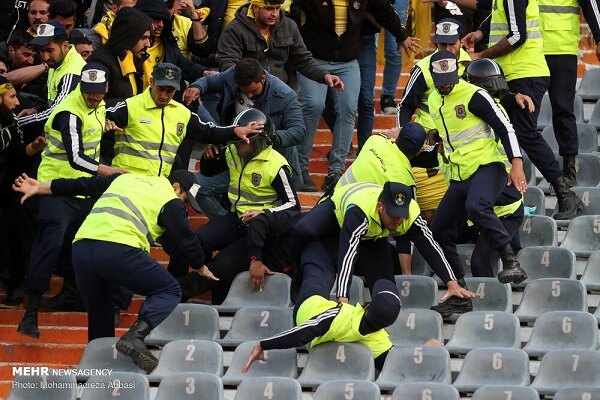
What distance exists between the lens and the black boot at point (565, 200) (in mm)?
12477

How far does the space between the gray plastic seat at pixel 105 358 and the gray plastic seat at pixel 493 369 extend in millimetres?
2014

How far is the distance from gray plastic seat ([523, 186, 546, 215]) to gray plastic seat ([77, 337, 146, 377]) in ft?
11.1

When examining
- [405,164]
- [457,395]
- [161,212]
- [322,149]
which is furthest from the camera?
[322,149]

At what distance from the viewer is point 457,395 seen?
9.80 m

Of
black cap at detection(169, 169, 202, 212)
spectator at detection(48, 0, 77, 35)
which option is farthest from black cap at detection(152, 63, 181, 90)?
spectator at detection(48, 0, 77, 35)

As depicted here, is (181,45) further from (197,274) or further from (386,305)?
(386,305)

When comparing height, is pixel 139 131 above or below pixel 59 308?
above

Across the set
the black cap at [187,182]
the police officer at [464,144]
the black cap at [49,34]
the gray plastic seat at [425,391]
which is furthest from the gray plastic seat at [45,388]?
the black cap at [49,34]

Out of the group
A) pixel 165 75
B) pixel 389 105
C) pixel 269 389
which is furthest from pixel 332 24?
pixel 269 389

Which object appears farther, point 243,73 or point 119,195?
point 243,73

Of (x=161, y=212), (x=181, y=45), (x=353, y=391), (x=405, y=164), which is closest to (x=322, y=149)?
(x=181, y=45)

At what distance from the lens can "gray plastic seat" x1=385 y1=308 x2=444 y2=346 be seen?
11.0m

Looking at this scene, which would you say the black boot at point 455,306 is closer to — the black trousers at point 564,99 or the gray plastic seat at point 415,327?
the gray plastic seat at point 415,327

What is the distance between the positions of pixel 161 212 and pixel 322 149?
3094 millimetres
